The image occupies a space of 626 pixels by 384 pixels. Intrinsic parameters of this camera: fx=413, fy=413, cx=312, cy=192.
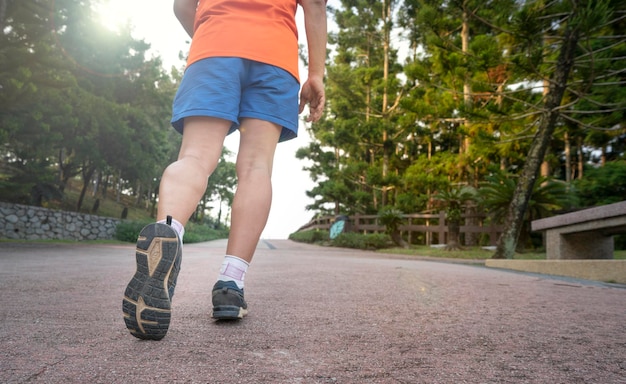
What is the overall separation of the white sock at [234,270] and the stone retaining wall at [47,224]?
1366 centimetres

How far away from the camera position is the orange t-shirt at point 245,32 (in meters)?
1.63

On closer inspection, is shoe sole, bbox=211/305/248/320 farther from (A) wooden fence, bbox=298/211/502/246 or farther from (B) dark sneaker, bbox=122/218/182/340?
(A) wooden fence, bbox=298/211/502/246

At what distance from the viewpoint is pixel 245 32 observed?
165cm

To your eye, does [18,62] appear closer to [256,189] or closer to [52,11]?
[52,11]

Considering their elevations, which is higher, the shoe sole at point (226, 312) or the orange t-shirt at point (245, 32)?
the orange t-shirt at point (245, 32)

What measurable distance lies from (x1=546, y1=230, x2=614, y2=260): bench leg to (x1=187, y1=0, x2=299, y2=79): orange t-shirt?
4.96m

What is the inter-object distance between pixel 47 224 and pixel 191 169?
15.4 m

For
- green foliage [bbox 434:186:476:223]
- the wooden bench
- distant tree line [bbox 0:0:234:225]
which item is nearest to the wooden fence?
green foliage [bbox 434:186:476:223]

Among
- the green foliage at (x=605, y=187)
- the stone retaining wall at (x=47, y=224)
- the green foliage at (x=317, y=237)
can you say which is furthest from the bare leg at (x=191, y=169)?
the green foliage at (x=317, y=237)

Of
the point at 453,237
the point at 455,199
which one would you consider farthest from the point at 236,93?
the point at 455,199

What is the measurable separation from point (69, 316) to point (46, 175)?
1318cm

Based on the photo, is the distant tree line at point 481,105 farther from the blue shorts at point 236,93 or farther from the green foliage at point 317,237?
the blue shorts at point 236,93

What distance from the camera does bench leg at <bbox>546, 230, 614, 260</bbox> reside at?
205 inches

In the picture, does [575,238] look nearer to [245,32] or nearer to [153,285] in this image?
[245,32]
